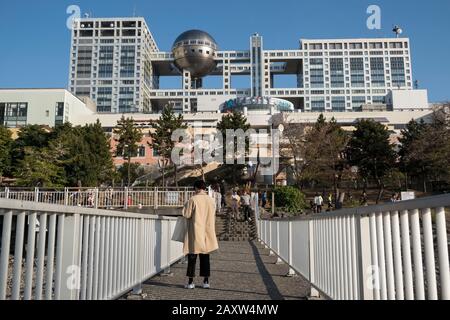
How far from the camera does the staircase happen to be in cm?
1936

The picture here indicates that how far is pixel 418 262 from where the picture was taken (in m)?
2.46

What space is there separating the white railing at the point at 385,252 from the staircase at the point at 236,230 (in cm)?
1452

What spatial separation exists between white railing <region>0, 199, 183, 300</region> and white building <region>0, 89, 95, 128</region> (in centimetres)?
7182

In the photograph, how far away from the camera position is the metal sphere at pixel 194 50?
11550cm

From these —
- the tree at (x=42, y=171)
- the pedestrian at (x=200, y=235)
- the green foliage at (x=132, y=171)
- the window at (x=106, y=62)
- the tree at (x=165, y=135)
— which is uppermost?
the window at (x=106, y=62)

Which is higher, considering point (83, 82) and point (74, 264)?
point (83, 82)

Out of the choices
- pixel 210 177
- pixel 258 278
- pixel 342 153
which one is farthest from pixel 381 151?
pixel 258 278

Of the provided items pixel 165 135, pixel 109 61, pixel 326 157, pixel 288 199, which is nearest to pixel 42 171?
pixel 165 135

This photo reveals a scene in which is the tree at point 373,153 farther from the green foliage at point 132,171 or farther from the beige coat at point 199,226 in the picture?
the beige coat at point 199,226

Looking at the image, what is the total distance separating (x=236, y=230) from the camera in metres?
20.0

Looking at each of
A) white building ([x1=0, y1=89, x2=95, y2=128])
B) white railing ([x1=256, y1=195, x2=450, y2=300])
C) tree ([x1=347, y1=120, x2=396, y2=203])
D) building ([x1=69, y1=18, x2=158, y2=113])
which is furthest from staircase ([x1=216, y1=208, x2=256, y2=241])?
building ([x1=69, y1=18, x2=158, y2=113])

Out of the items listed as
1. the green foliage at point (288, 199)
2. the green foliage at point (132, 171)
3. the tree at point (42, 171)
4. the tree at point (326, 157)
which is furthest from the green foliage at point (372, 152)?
the tree at point (42, 171)
